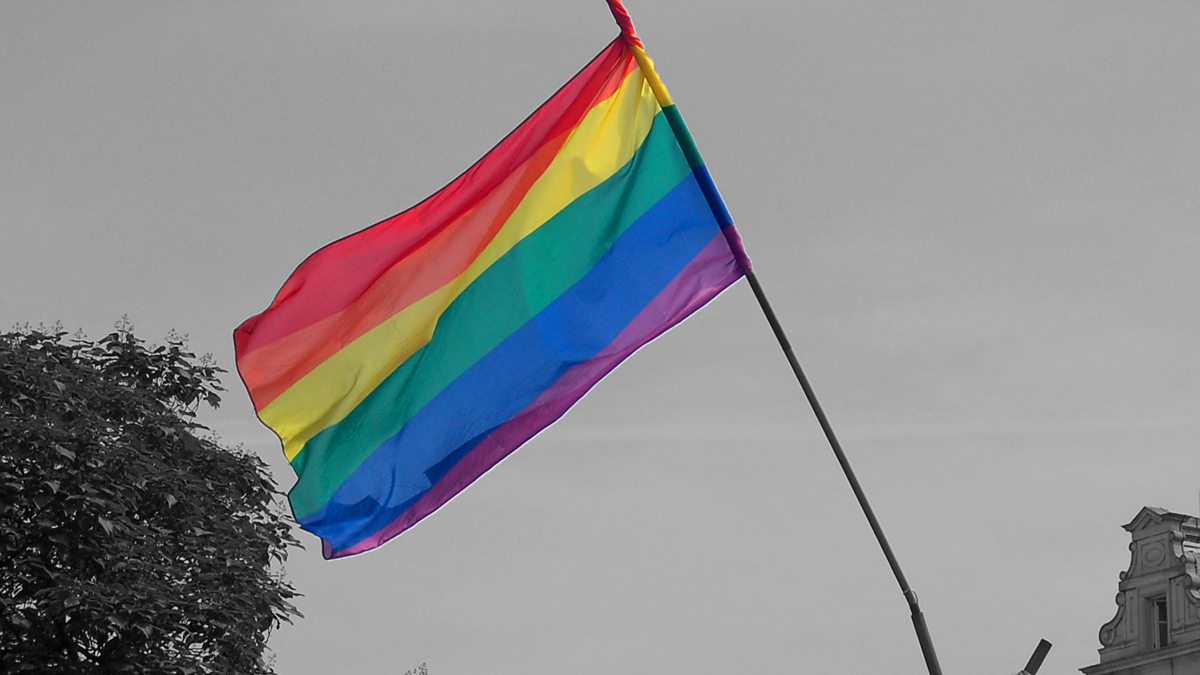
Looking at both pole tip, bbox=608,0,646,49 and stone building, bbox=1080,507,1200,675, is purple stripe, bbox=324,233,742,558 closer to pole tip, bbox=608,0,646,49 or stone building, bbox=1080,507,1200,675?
pole tip, bbox=608,0,646,49

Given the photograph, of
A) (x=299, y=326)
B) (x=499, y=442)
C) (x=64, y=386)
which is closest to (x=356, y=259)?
(x=299, y=326)

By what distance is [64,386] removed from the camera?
123ft

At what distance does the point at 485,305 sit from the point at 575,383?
104 centimetres

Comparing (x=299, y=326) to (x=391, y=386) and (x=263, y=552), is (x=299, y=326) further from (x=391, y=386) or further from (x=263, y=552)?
(x=263, y=552)

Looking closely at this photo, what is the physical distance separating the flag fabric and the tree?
18.3 metres

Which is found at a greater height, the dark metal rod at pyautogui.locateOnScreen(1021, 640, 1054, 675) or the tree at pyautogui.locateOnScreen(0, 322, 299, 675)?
the tree at pyautogui.locateOnScreen(0, 322, 299, 675)

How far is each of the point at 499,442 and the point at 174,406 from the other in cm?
2499

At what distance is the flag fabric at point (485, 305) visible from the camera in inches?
635

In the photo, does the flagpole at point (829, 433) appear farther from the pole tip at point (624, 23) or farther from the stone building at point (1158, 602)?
the stone building at point (1158, 602)

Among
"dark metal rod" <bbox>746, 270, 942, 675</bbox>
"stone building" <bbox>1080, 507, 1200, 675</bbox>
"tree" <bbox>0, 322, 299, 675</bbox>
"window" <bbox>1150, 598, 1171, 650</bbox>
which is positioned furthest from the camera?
"window" <bbox>1150, 598, 1171, 650</bbox>

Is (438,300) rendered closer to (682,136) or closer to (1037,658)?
(682,136)

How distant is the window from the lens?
4566 centimetres

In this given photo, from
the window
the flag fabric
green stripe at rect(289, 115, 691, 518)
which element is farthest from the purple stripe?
the window

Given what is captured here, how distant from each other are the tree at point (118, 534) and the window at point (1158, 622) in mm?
18780
